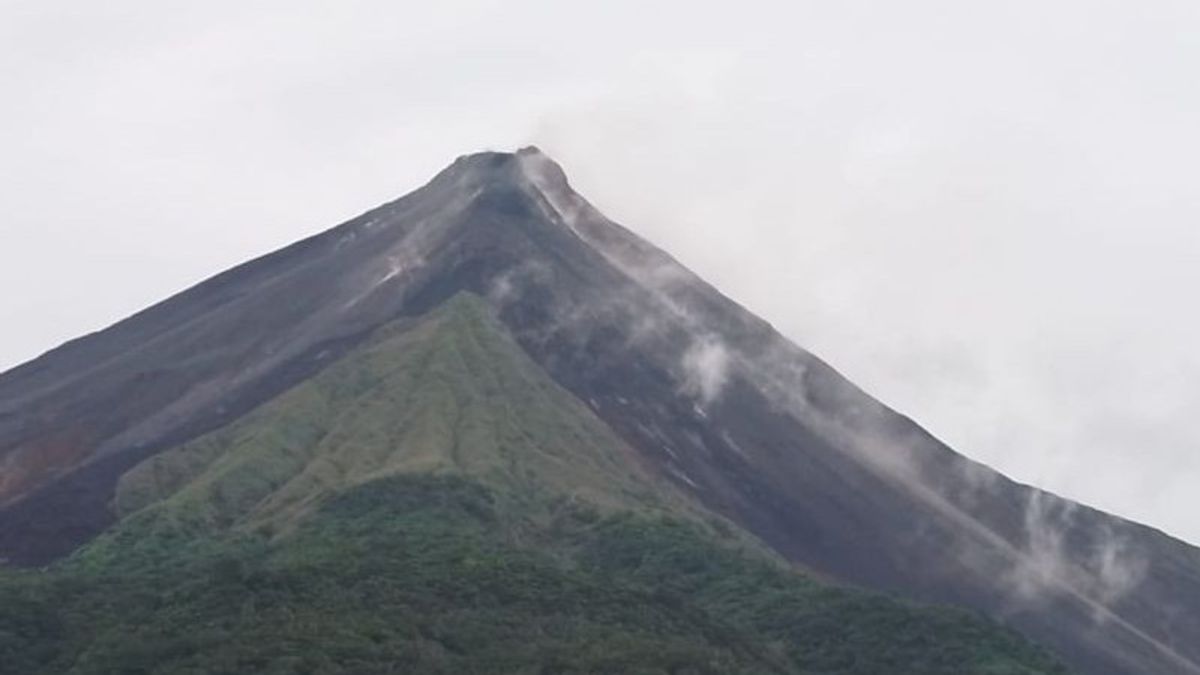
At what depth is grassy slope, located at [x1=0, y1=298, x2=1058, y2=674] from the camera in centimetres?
8956

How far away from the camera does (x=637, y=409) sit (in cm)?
14725

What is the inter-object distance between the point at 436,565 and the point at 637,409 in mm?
45169

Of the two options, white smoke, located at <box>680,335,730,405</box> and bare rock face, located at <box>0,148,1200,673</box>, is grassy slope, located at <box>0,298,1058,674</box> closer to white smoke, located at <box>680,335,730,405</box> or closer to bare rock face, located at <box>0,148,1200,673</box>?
bare rock face, located at <box>0,148,1200,673</box>

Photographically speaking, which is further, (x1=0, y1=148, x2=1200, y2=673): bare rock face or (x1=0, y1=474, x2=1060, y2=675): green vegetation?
(x1=0, y1=148, x2=1200, y2=673): bare rock face

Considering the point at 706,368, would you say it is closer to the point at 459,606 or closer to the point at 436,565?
the point at 436,565

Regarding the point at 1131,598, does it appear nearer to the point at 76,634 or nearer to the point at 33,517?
the point at 33,517

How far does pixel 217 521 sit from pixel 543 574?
23.9 m

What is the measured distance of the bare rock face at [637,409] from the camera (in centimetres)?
13675

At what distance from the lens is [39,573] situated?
107312mm

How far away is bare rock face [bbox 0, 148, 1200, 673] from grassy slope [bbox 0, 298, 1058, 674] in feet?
17.0

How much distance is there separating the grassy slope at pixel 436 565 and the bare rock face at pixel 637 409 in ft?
17.0

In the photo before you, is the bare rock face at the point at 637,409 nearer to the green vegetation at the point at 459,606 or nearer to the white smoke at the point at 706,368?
the white smoke at the point at 706,368

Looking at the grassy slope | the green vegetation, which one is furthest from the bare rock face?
the green vegetation

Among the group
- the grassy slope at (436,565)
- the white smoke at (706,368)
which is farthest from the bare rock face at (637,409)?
the grassy slope at (436,565)
